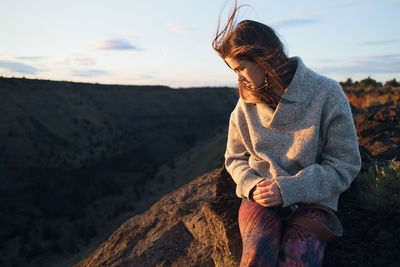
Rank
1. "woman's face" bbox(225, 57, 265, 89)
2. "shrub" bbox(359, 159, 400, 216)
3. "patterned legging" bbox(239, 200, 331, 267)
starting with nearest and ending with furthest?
"patterned legging" bbox(239, 200, 331, 267)
"woman's face" bbox(225, 57, 265, 89)
"shrub" bbox(359, 159, 400, 216)

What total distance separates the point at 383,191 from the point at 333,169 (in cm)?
89

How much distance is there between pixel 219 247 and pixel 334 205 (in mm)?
1223

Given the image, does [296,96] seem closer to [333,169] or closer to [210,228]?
[333,169]

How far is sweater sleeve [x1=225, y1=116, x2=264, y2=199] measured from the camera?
2.08 meters

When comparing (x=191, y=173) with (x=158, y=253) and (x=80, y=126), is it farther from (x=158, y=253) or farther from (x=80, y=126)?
(x=158, y=253)

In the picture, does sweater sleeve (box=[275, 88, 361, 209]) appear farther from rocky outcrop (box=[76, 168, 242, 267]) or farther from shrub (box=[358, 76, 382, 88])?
shrub (box=[358, 76, 382, 88])

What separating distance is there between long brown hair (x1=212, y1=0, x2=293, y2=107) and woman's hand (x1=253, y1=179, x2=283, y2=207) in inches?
21.7

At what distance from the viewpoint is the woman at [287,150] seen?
1787 millimetres

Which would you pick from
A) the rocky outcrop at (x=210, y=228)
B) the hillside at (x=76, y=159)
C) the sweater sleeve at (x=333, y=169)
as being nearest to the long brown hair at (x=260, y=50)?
the sweater sleeve at (x=333, y=169)

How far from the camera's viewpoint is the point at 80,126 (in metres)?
21.4

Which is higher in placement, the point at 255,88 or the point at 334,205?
the point at 255,88

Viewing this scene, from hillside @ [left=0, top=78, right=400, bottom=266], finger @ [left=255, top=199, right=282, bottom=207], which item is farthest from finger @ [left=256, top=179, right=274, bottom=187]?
→ hillside @ [left=0, top=78, right=400, bottom=266]

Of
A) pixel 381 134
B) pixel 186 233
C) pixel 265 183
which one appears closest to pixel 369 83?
pixel 381 134

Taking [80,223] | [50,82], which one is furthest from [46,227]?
[50,82]
